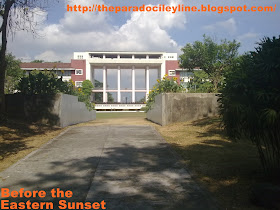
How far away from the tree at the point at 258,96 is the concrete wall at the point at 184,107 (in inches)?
403

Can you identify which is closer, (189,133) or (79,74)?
(189,133)

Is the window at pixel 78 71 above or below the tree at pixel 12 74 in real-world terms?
above

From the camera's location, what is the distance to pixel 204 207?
4.07 m

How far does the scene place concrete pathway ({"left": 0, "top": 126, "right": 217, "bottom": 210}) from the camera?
14.3 feet

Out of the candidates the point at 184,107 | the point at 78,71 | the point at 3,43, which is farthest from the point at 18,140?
the point at 78,71

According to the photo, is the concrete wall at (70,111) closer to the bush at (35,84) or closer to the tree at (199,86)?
the bush at (35,84)

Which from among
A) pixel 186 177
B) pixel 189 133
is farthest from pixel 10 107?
pixel 186 177

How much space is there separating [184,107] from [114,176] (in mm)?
10508

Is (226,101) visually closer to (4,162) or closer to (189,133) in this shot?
(4,162)

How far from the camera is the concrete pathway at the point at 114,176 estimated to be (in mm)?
4361

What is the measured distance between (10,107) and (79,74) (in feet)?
212

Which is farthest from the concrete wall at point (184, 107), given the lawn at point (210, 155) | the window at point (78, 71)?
the window at point (78, 71)

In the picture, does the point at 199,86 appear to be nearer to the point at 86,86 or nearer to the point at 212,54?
the point at 212,54

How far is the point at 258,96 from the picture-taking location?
4410 mm
